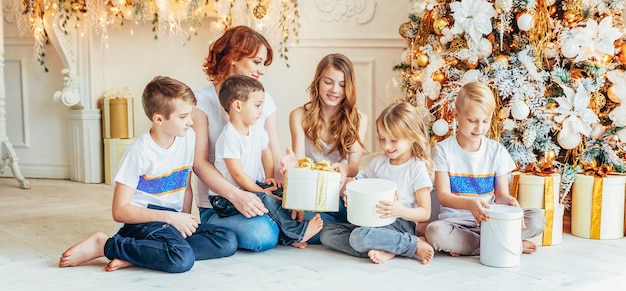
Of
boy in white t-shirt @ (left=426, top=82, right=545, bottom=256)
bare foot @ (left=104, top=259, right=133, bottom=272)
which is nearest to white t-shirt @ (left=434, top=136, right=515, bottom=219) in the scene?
boy in white t-shirt @ (left=426, top=82, right=545, bottom=256)

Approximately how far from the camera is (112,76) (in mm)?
4328

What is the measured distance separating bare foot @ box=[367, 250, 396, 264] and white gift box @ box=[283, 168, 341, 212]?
0.19m

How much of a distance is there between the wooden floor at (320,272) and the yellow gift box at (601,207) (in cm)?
5

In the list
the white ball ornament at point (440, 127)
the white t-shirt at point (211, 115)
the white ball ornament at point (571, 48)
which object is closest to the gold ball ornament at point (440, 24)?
the white ball ornament at point (440, 127)

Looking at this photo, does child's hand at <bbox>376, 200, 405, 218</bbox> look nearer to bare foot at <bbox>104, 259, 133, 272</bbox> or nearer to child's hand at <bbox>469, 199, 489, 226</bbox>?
child's hand at <bbox>469, 199, 489, 226</bbox>

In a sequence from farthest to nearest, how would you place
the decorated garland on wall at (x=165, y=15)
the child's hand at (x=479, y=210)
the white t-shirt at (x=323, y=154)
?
the decorated garland on wall at (x=165, y=15), the white t-shirt at (x=323, y=154), the child's hand at (x=479, y=210)

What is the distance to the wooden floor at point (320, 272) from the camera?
2.03 m

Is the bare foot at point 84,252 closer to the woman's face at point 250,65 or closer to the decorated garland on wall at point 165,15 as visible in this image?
the woman's face at point 250,65

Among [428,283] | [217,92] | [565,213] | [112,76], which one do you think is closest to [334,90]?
[217,92]

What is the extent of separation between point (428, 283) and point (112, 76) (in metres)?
2.91

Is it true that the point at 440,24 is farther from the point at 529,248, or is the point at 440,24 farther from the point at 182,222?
the point at 182,222

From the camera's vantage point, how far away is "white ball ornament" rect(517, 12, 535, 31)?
2.72 meters

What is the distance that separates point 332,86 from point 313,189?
1.60 ft

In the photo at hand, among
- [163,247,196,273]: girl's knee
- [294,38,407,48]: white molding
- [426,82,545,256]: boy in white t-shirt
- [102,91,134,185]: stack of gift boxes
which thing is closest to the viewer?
[163,247,196,273]: girl's knee
